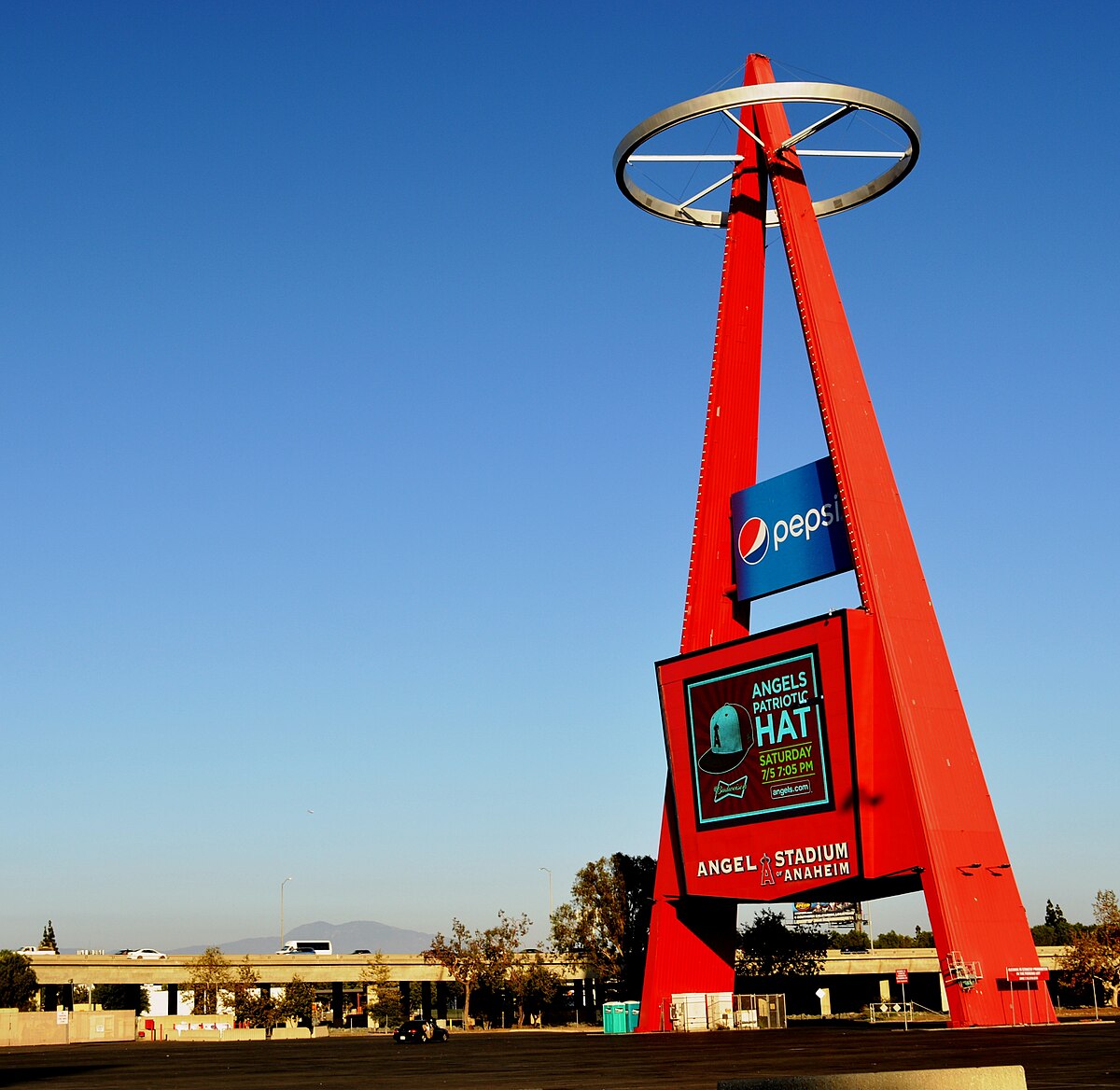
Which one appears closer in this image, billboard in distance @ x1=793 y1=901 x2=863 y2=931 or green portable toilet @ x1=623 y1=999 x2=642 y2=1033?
green portable toilet @ x1=623 y1=999 x2=642 y2=1033

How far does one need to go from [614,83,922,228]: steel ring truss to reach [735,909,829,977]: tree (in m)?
46.1

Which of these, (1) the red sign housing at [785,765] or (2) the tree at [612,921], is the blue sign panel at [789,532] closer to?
(1) the red sign housing at [785,765]

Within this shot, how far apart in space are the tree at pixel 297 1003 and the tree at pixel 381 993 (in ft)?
15.9

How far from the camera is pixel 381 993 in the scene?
114750 millimetres

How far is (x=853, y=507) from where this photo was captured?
2046 inches

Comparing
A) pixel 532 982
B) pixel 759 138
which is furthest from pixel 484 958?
pixel 759 138

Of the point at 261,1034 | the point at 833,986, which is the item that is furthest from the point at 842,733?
the point at 833,986

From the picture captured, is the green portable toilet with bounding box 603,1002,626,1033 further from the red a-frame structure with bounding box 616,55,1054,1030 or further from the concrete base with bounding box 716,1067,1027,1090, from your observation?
the concrete base with bounding box 716,1067,1027,1090

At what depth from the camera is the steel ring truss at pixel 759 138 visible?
54.4 meters

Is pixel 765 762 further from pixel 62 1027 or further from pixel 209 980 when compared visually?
pixel 209 980

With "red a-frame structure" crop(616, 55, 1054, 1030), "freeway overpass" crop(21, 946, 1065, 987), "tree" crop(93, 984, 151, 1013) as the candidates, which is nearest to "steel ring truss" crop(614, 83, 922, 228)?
"red a-frame structure" crop(616, 55, 1054, 1030)

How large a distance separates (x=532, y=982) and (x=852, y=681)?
184ft

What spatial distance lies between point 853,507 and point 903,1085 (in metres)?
40.7

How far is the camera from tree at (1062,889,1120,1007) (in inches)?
3750
